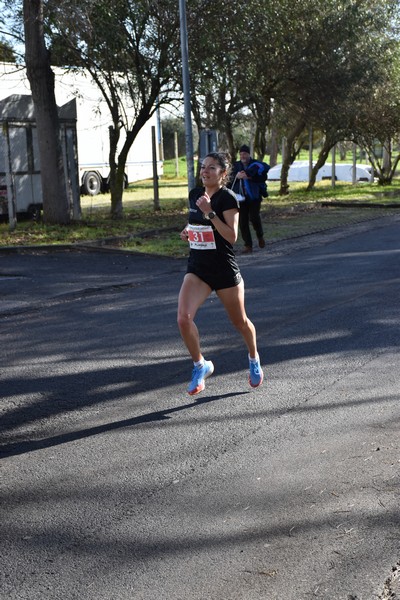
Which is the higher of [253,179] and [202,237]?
[253,179]

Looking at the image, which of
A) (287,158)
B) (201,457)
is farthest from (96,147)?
(201,457)

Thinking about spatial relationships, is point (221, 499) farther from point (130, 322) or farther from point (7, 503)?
point (130, 322)

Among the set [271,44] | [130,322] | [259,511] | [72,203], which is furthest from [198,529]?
[271,44]

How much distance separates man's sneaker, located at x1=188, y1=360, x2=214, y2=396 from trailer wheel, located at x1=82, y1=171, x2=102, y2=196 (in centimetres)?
2868

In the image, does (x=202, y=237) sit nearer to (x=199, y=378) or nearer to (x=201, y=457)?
(x=199, y=378)

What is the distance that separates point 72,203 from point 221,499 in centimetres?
1849

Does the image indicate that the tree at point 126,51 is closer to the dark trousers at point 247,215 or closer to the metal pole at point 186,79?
the metal pole at point 186,79

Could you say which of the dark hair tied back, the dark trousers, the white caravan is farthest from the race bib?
the white caravan

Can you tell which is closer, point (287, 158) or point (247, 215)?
point (247, 215)

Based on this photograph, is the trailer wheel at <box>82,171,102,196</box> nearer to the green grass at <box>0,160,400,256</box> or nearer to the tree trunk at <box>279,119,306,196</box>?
the green grass at <box>0,160,400,256</box>

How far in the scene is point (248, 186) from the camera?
1600cm

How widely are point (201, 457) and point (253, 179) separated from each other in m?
11.0

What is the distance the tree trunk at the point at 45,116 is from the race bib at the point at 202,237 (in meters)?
13.6

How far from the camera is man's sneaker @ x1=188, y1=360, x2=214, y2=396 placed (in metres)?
6.59
